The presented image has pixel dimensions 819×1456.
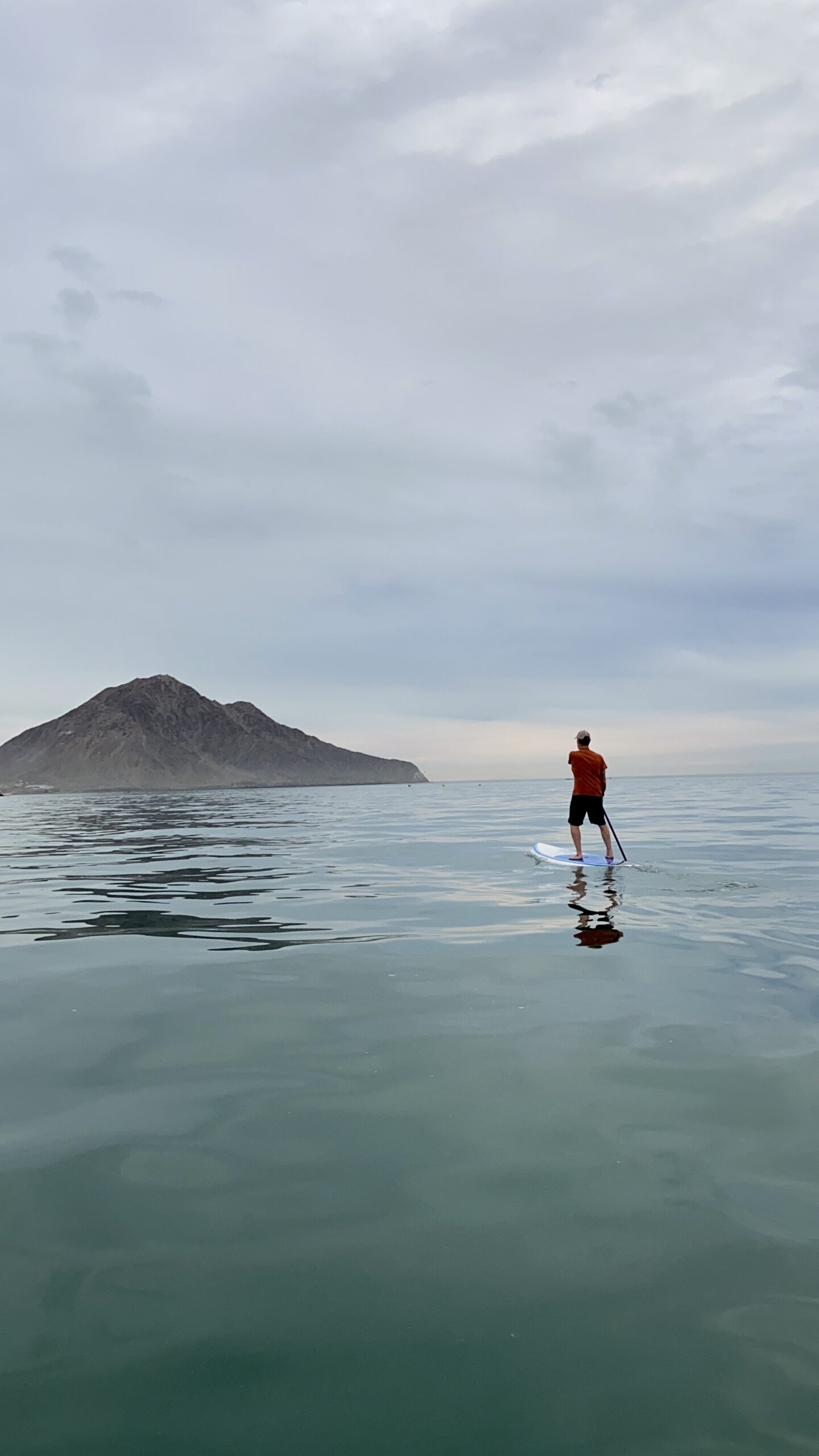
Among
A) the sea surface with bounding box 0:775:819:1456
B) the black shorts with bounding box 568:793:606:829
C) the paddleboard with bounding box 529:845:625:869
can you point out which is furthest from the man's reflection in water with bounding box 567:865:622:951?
the black shorts with bounding box 568:793:606:829

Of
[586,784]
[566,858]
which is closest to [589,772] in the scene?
[586,784]

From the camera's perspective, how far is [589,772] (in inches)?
711

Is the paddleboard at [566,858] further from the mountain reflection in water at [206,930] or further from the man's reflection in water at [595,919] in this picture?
the mountain reflection in water at [206,930]

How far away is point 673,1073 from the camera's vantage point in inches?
215

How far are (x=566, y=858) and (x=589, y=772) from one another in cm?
198

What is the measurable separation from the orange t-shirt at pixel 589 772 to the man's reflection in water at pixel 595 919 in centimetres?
279

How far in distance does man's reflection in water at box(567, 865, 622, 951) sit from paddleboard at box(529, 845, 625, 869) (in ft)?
4.69

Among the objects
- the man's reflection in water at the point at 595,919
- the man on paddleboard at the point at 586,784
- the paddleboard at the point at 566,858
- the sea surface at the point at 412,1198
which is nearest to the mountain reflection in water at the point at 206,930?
the sea surface at the point at 412,1198

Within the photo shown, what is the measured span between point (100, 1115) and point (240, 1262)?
194 cm

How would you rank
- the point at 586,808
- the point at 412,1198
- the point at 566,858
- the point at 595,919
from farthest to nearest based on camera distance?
the point at 586,808 → the point at 566,858 → the point at 595,919 → the point at 412,1198

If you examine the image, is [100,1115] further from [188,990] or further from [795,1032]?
[795,1032]

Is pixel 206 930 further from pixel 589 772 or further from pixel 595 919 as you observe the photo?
pixel 589 772

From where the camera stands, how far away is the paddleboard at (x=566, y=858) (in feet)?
56.4

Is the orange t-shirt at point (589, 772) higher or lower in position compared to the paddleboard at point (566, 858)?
higher
